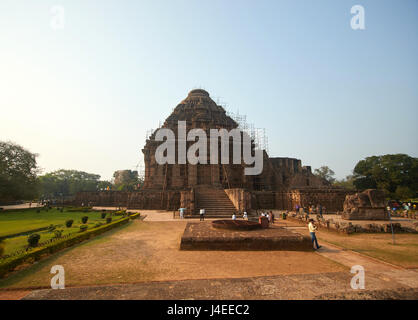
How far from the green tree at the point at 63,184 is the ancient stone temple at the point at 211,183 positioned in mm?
33928

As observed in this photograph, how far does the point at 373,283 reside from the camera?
477cm

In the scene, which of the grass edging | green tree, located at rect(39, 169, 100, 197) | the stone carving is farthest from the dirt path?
green tree, located at rect(39, 169, 100, 197)

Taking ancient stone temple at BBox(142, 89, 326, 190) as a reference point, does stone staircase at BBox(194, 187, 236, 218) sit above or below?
below

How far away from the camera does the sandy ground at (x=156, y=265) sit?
5363 millimetres

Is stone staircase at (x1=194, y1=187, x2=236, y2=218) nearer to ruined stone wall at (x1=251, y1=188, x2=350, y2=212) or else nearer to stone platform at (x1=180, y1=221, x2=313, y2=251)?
ruined stone wall at (x1=251, y1=188, x2=350, y2=212)

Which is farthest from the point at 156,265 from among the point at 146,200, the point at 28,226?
the point at 146,200

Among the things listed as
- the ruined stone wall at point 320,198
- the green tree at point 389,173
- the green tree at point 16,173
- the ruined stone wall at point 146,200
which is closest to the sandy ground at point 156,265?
the ruined stone wall at point 320,198

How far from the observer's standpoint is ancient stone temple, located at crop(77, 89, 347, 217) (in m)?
21.4

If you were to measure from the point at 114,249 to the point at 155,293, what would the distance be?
5.13 meters

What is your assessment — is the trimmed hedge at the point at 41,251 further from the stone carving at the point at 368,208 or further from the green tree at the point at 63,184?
the green tree at the point at 63,184

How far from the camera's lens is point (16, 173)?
3212 cm

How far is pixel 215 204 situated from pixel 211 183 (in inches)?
333

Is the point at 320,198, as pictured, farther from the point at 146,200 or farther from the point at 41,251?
the point at 41,251
